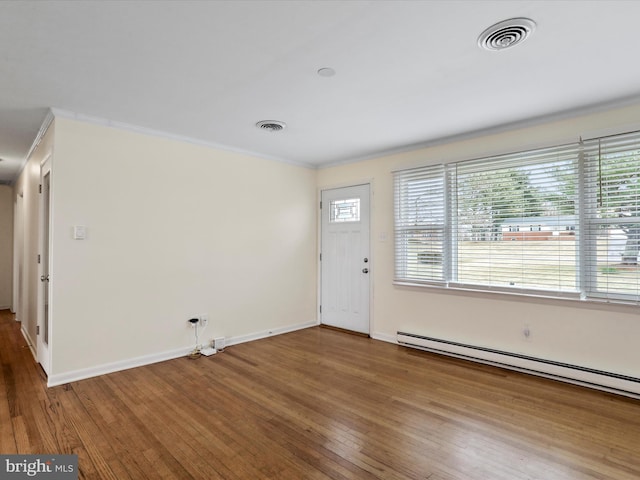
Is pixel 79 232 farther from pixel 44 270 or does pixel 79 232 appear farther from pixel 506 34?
pixel 506 34

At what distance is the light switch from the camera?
330cm

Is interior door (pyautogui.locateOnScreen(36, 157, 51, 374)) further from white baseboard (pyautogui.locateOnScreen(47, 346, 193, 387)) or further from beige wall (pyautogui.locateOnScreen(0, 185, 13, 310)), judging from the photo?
beige wall (pyautogui.locateOnScreen(0, 185, 13, 310))

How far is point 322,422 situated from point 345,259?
2931 mm

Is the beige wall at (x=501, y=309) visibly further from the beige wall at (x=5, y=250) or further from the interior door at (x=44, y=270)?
the beige wall at (x=5, y=250)

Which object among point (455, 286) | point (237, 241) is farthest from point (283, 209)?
point (455, 286)

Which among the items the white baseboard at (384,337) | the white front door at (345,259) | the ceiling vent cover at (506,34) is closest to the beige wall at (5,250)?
the white front door at (345,259)

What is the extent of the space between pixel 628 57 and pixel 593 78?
0.96 ft

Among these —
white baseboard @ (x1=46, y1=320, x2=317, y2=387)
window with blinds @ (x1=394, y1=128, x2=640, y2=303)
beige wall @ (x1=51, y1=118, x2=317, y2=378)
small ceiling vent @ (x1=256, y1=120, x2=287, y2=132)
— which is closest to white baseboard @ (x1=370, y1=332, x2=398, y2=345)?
window with blinds @ (x1=394, y1=128, x2=640, y2=303)

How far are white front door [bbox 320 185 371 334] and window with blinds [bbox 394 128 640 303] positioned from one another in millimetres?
611

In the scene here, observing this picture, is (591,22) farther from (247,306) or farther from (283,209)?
(247,306)

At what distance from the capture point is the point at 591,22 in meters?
1.95

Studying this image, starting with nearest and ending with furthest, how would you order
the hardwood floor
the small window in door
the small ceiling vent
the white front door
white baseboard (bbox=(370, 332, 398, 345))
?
the hardwood floor, the small ceiling vent, white baseboard (bbox=(370, 332, 398, 345)), the white front door, the small window in door

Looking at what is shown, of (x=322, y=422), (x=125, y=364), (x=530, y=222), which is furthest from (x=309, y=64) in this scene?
(x=125, y=364)

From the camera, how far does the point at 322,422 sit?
252cm
